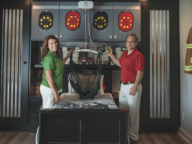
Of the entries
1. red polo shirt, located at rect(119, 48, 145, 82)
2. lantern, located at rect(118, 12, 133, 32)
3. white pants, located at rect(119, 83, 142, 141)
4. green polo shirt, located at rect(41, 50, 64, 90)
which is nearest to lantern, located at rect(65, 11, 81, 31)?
lantern, located at rect(118, 12, 133, 32)

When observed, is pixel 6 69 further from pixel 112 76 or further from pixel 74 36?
pixel 112 76

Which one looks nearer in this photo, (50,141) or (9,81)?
(50,141)

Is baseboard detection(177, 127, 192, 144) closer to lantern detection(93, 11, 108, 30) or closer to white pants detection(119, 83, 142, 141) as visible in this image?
white pants detection(119, 83, 142, 141)

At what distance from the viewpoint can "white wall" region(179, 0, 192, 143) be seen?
99.4 inches

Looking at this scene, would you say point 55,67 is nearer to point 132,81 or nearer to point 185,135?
point 132,81

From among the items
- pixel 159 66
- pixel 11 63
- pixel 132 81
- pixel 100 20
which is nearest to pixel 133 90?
pixel 132 81

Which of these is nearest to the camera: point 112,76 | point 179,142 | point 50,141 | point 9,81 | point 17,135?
point 50,141

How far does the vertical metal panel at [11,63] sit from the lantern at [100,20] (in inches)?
49.5

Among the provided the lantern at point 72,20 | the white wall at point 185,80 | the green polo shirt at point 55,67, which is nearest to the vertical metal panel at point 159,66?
the white wall at point 185,80

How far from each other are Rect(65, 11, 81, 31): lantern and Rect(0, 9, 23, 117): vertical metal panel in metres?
0.79

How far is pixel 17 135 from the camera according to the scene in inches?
107

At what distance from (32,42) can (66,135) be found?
1911mm

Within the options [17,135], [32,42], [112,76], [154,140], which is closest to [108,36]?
[112,76]

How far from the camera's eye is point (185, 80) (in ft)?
8.79
